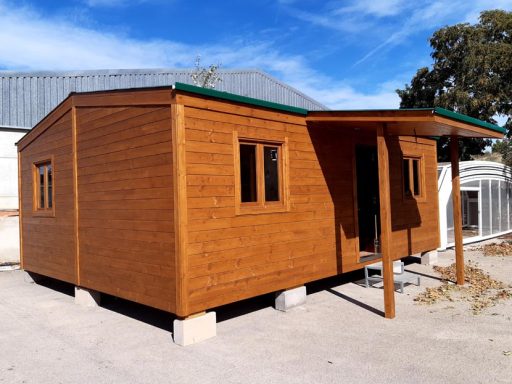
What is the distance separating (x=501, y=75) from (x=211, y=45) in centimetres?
1406

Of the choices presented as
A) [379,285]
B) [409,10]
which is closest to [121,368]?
[379,285]

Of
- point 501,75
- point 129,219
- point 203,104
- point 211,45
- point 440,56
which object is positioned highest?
point 211,45

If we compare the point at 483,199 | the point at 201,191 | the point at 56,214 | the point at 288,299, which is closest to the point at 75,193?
the point at 56,214

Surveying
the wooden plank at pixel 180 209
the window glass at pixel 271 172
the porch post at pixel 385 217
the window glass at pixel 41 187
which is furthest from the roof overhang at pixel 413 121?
the window glass at pixel 41 187

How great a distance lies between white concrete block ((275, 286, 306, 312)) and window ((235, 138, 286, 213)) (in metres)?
1.25

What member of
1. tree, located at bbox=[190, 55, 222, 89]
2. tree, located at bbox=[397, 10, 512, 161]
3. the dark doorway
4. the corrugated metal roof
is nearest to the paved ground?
the dark doorway

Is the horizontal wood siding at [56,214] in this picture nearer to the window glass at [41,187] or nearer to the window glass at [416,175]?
the window glass at [41,187]

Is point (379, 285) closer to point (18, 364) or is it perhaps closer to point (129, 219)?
point (129, 219)

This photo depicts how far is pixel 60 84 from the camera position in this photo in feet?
57.0

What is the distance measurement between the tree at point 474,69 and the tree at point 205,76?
10.4 metres

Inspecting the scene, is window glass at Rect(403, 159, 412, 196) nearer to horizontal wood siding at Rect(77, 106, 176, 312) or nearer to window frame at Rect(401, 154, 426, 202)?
window frame at Rect(401, 154, 426, 202)

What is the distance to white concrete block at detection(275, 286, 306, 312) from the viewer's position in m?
6.55

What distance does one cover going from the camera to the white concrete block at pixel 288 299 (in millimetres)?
6551

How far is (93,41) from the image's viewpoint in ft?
68.1
